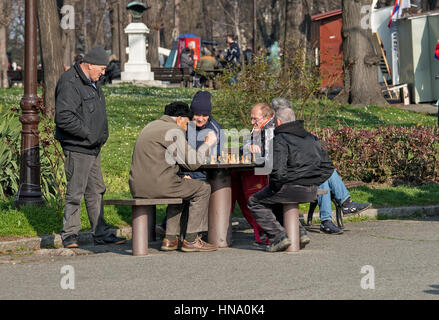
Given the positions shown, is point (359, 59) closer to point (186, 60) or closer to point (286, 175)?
point (186, 60)

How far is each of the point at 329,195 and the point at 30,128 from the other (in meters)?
3.72

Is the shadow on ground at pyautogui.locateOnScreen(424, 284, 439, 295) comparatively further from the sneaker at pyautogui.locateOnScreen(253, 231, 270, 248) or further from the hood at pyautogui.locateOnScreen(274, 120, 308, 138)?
the sneaker at pyautogui.locateOnScreen(253, 231, 270, 248)

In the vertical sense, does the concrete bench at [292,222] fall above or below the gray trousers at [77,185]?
below

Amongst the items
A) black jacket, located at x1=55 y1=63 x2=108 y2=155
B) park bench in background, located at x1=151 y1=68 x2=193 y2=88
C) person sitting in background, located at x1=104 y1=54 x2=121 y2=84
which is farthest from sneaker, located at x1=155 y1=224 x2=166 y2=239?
person sitting in background, located at x1=104 y1=54 x2=121 y2=84

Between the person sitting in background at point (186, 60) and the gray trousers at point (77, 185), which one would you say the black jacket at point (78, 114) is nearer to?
the gray trousers at point (77, 185)

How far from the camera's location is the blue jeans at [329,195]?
10.7 meters

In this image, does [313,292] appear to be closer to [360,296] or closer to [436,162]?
[360,296]

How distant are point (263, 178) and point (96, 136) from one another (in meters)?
1.90

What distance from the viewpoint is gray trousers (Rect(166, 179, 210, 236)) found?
30.3 ft

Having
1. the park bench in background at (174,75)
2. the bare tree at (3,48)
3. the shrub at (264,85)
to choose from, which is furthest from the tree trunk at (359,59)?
the bare tree at (3,48)

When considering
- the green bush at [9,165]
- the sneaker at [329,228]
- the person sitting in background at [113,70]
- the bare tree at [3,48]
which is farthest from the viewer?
the bare tree at [3,48]

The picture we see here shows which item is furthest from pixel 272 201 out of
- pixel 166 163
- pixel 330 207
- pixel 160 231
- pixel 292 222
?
pixel 160 231

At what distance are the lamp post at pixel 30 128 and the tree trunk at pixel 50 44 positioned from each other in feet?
31.3

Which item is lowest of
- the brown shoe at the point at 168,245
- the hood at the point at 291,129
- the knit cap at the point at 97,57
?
the brown shoe at the point at 168,245
